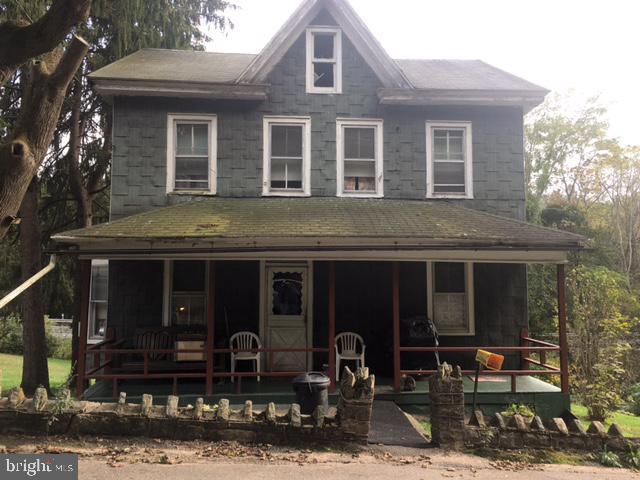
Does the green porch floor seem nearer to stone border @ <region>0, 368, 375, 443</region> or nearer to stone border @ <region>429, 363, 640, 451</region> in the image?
stone border @ <region>0, 368, 375, 443</region>

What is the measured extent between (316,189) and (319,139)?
117 cm

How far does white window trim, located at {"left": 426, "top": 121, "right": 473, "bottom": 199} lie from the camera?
Result: 10727 millimetres

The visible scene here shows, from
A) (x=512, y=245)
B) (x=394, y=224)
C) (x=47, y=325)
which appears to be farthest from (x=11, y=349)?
(x=512, y=245)

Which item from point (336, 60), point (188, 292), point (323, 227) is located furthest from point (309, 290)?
point (336, 60)

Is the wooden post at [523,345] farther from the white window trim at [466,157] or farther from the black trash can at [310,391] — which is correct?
the black trash can at [310,391]

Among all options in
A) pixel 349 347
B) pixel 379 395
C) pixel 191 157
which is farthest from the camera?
pixel 191 157

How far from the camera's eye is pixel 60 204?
48.1 ft

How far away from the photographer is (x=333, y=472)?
→ 5234mm

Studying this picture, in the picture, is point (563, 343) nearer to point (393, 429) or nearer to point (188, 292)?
point (393, 429)

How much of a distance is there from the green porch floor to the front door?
1006 mm

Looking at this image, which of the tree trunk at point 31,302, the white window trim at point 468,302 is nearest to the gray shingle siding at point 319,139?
the white window trim at point 468,302

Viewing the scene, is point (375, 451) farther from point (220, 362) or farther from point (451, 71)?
point (451, 71)

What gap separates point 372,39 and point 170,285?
711 cm

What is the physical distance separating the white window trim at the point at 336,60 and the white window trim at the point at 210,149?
2.37m
